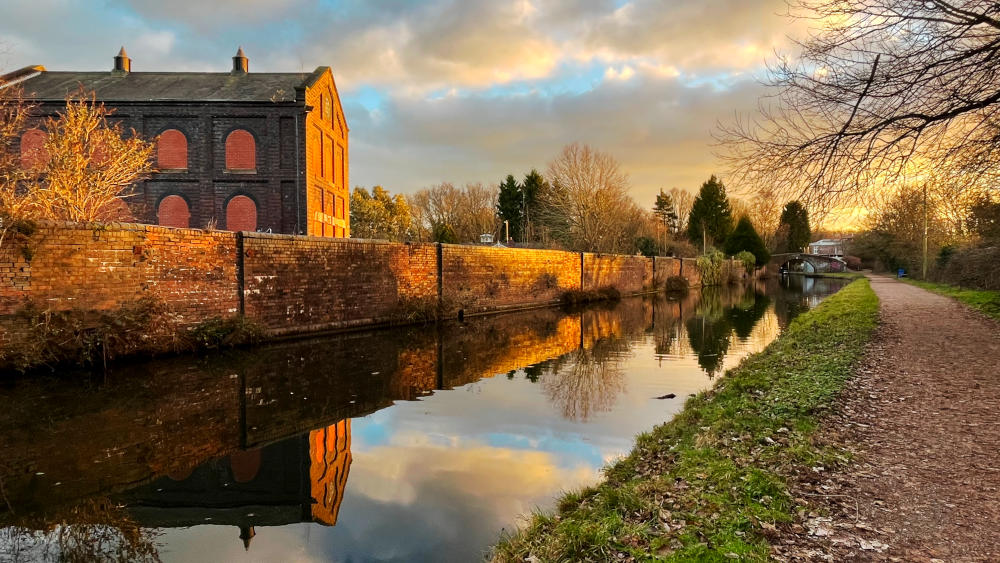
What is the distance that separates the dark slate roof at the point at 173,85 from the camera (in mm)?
25656

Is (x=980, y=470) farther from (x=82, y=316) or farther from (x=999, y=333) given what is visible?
(x=82, y=316)

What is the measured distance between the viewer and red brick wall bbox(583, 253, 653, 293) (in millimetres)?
28969

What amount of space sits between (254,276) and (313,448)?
7952mm

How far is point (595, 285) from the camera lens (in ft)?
96.3

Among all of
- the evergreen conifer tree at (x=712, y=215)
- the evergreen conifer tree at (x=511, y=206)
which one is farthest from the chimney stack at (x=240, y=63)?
the evergreen conifer tree at (x=712, y=215)

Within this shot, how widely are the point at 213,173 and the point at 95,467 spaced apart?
2405 cm

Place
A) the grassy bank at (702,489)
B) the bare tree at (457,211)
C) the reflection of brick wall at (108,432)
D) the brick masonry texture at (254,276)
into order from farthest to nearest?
1. the bare tree at (457,211)
2. the brick masonry texture at (254,276)
3. the reflection of brick wall at (108,432)
4. the grassy bank at (702,489)

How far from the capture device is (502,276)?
21.4 meters

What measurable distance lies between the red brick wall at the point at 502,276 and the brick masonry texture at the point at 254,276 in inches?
2.2

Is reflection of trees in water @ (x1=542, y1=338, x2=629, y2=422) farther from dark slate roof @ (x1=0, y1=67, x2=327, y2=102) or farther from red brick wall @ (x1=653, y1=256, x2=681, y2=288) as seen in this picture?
red brick wall @ (x1=653, y1=256, x2=681, y2=288)

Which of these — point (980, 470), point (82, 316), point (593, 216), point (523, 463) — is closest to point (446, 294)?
point (82, 316)

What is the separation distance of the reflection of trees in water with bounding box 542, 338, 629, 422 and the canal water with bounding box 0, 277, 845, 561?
57mm

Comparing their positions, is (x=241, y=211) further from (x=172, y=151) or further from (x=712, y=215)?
(x=712, y=215)

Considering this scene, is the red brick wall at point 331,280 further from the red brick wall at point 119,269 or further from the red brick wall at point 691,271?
the red brick wall at point 691,271
